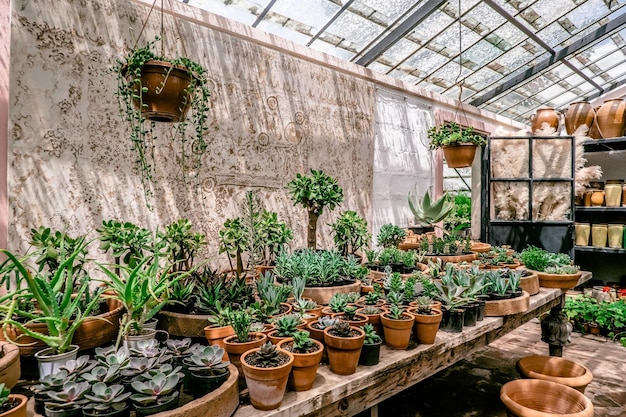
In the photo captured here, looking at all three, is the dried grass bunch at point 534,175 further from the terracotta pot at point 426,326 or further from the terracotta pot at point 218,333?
the terracotta pot at point 218,333

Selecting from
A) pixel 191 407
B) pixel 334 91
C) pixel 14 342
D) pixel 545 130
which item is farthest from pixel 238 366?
pixel 545 130

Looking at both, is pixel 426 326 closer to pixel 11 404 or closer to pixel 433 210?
pixel 11 404

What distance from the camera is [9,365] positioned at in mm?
968

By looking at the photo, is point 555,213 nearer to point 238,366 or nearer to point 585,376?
point 585,376

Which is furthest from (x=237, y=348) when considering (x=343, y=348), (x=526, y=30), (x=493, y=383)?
(x=526, y=30)

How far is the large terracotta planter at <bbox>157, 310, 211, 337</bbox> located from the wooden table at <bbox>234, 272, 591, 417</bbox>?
393 millimetres

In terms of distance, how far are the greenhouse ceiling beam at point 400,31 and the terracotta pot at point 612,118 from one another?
279 cm

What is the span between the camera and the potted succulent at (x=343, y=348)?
1130 millimetres

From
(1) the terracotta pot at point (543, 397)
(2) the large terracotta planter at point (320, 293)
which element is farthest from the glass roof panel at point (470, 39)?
(1) the terracotta pot at point (543, 397)

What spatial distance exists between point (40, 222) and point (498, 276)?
2420mm

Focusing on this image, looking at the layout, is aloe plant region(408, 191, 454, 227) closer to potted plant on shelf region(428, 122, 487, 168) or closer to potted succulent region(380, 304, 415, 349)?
potted plant on shelf region(428, 122, 487, 168)

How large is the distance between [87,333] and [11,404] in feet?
1.29

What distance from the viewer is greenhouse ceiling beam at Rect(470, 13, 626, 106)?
14.9ft

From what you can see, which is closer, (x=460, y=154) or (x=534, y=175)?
(x=460, y=154)
